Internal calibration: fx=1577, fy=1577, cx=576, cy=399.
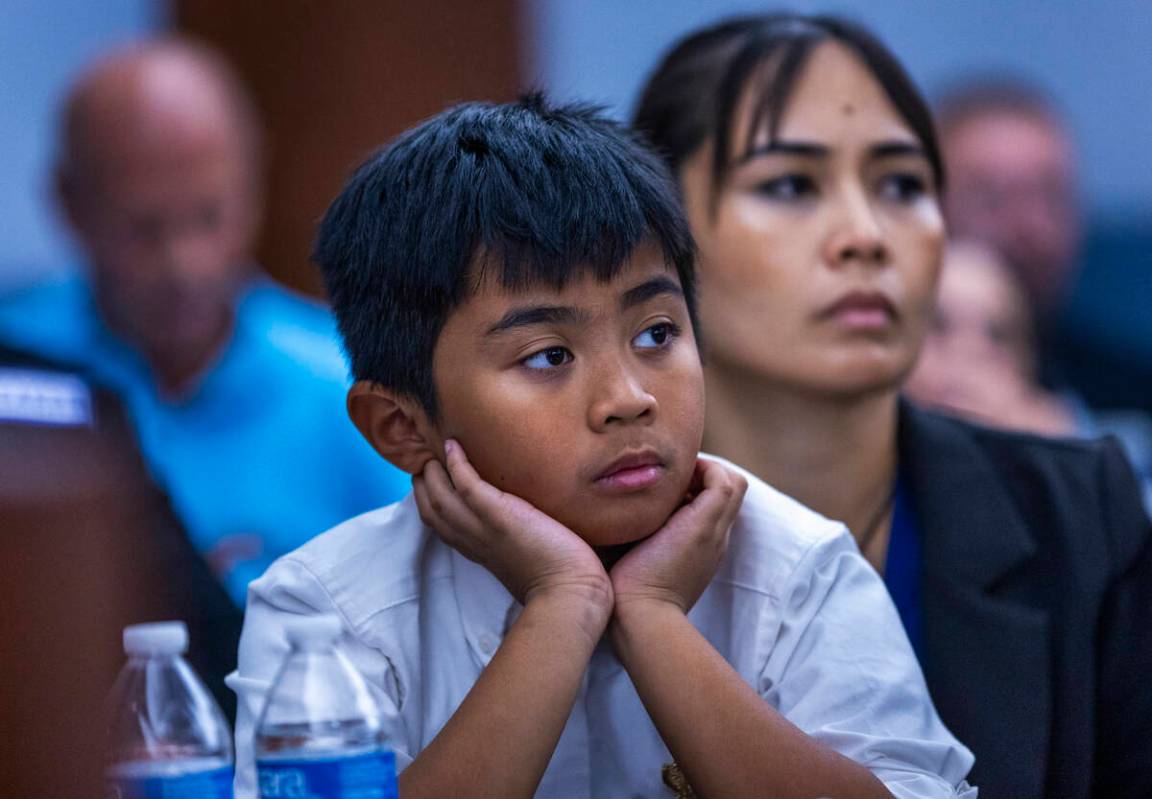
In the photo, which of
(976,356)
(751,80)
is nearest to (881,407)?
(751,80)

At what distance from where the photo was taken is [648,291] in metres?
1.61

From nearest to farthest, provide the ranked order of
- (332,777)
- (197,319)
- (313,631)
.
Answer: (332,777)
(313,631)
(197,319)

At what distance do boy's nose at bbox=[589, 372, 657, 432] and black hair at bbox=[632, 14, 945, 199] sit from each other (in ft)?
2.56

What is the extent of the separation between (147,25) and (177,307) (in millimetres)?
1027

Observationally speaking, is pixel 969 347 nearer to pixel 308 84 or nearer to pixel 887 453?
pixel 887 453

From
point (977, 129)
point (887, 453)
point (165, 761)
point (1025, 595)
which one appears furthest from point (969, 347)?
point (165, 761)

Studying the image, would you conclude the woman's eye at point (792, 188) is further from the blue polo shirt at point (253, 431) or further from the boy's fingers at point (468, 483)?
the blue polo shirt at point (253, 431)

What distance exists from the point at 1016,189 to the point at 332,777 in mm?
3454

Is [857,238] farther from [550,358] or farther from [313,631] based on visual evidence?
[313,631]

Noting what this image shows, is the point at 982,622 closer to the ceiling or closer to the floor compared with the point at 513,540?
closer to the floor

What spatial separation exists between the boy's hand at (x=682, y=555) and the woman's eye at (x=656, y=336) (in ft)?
0.53

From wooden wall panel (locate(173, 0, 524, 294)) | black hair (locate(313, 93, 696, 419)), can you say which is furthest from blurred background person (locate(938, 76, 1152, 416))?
black hair (locate(313, 93, 696, 419))

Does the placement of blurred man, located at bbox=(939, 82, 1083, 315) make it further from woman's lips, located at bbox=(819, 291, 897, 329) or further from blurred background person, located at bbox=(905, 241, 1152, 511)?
woman's lips, located at bbox=(819, 291, 897, 329)

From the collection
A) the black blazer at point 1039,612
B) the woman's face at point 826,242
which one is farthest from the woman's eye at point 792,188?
the black blazer at point 1039,612
